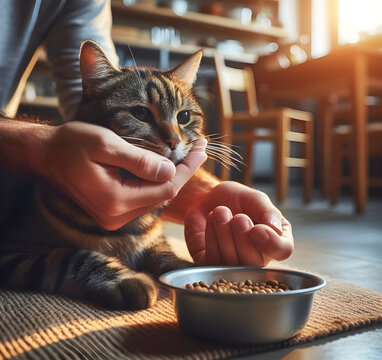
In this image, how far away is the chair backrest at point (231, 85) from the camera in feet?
10.6

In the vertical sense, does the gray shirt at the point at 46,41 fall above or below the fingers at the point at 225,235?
above

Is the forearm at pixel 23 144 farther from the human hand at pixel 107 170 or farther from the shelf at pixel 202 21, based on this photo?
the shelf at pixel 202 21

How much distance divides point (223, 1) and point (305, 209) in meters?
2.96

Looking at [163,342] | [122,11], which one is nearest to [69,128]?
[163,342]

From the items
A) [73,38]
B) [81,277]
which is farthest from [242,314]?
[73,38]

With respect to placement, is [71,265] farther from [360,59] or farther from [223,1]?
[223,1]

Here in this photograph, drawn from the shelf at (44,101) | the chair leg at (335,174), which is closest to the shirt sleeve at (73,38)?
the chair leg at (335,174)

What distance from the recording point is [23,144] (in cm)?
71

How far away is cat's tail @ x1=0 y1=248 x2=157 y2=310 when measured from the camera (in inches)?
27.3

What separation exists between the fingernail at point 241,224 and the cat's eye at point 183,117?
8.2 inches

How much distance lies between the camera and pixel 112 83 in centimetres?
77

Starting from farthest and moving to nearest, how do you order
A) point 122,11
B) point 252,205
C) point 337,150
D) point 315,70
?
point 122,11 < point 337,150 < point 315,70 < point 252,205

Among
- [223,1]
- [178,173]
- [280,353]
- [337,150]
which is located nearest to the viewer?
[280,353]

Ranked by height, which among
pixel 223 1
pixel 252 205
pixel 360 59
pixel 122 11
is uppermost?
pixel 223 1
